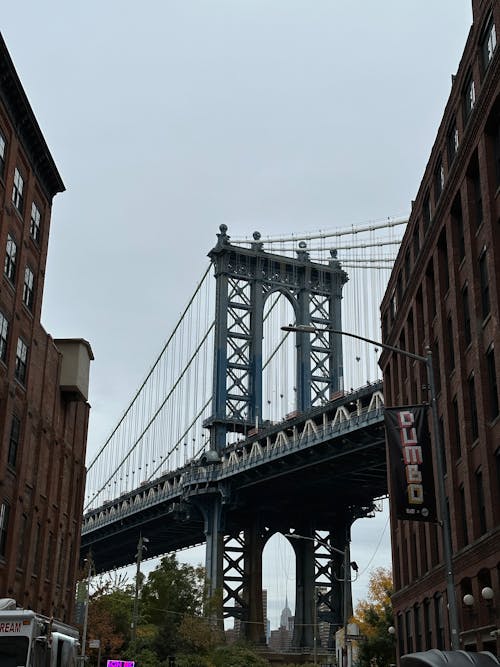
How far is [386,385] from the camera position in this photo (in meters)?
52.3

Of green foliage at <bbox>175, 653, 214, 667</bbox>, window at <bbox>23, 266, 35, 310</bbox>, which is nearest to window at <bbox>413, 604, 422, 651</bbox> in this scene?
window at <bbox>23, 266, 35, 310</bbox>

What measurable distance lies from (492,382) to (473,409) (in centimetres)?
257

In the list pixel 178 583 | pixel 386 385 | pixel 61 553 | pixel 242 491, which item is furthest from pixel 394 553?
pixel 242 491

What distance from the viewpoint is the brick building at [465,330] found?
29312mm

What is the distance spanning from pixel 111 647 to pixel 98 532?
46140 millimetres

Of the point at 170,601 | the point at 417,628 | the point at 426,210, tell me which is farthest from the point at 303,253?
the point at 417,628

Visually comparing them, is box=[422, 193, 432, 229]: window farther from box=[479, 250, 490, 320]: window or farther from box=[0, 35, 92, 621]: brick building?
box=[0, 35, 92, 621]: brick building

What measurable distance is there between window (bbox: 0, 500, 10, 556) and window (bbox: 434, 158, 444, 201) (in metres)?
20.4

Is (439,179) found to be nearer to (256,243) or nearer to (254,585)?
(254,585)

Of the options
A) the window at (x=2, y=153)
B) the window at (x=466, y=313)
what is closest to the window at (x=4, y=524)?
the window at (x=2, y=153)

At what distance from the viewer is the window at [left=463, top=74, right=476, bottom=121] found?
1311 inches

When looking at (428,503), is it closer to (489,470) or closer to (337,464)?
(489,470)

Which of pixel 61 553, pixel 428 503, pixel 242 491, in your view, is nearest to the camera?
pixel 428 503

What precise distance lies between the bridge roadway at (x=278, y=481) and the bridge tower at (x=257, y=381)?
1275mm
